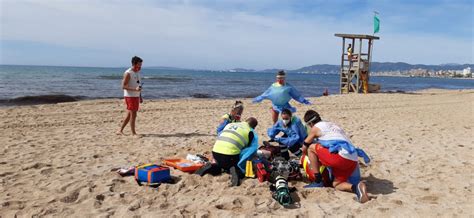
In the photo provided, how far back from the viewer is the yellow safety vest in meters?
4.88

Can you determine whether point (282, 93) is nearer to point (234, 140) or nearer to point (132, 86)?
point (234, 140)

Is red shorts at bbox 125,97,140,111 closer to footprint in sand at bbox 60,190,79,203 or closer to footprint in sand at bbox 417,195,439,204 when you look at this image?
footprint in sand at bbox 60,190,79,203

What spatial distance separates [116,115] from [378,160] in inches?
306

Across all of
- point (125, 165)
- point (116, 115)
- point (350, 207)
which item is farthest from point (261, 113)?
point (350, 207)

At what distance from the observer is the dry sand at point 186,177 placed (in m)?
3.95

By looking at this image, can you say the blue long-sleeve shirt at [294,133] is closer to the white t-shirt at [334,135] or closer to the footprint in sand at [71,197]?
the white t-shirt at [334,135]

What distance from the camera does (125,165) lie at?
18.2 feet

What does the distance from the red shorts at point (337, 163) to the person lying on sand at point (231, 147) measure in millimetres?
854

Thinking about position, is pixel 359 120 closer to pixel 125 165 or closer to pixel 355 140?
pixel 355 140

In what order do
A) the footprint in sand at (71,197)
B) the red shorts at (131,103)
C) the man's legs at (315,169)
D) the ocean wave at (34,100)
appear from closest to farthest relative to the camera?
the footprint in sand at (71,197) → the man's legs at (315,169) → the red shorts at (131,103) → the ocean wave at (34,100)

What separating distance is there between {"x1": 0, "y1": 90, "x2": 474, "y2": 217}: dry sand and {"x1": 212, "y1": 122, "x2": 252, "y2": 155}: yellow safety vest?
1.24ft

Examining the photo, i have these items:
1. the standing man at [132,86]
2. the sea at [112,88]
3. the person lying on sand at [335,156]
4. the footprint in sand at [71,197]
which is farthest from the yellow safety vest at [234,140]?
the sea at [112,88]

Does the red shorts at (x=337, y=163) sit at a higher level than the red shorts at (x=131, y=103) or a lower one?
lower

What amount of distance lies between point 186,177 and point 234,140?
0.79 m
